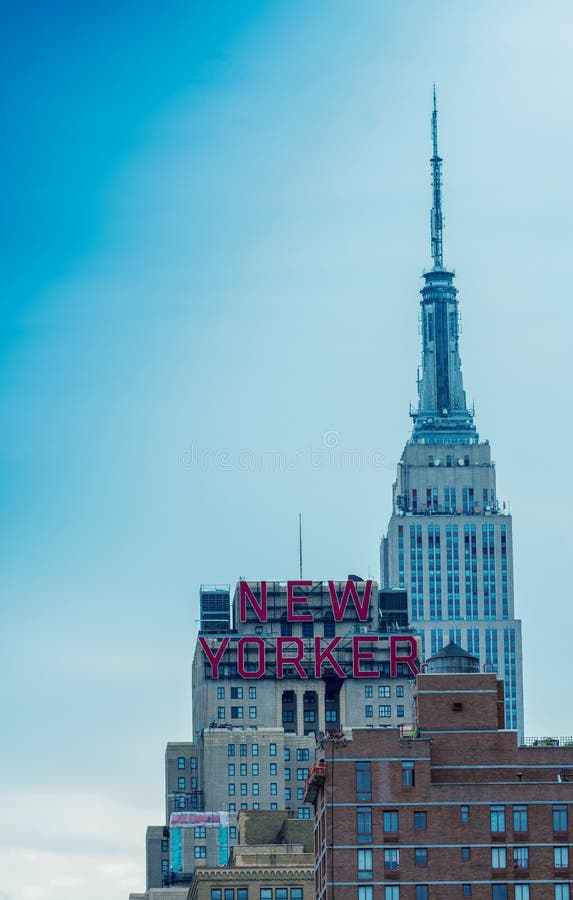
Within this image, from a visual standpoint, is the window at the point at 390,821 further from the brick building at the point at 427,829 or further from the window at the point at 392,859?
the window at the point at 392,859

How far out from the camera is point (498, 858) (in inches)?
7657

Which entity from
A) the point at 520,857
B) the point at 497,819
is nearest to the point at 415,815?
the point at 497,819

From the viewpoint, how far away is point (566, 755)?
7859 inches

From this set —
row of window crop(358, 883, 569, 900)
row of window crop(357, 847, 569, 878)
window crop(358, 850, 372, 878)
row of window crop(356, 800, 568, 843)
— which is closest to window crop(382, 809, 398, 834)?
row of window crop(356, 800, 568, 843)

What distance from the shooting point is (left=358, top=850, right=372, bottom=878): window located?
19538 cm

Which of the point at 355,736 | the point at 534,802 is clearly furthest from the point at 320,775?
the point at 534,802

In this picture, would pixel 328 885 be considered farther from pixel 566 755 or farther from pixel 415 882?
pixel 566 755

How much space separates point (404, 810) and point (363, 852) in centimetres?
437

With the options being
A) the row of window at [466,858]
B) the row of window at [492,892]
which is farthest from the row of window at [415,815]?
the row of window at [492,892]

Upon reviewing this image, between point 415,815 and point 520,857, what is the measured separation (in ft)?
27.2

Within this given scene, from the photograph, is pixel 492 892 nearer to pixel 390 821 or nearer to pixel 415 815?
pixel 415 815

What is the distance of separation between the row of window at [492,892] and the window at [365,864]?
3.18ft

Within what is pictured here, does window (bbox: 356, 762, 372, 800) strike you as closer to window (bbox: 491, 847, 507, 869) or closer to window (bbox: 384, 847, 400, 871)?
window (bbox: 384, 847, 400, 871)

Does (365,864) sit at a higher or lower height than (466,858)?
lower
